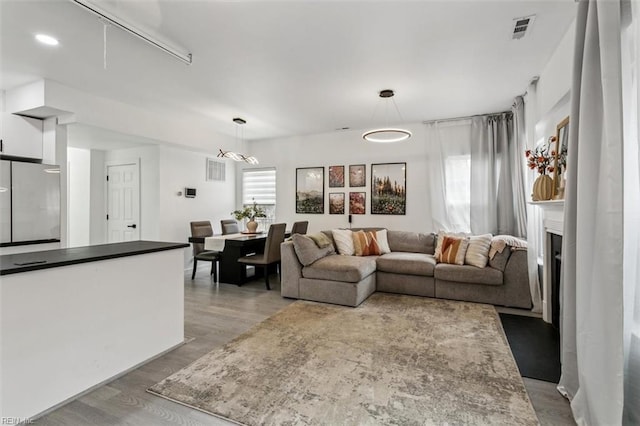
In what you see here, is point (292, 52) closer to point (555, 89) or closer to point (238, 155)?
point (238, 155)

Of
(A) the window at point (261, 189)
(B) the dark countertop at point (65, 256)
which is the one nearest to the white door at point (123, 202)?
(A) the window at point (261, 189)

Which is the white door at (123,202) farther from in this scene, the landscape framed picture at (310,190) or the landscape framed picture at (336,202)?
the landscape framed picture at (336,202)

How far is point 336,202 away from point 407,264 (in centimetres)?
233

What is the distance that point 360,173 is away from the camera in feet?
19.2

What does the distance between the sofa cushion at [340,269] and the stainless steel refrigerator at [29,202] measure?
3.21m

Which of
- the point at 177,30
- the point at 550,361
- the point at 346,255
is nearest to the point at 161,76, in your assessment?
the point at 177,30

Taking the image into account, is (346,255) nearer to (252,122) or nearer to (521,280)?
(521,280)

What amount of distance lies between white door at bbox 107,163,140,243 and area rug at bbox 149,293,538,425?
3.83m

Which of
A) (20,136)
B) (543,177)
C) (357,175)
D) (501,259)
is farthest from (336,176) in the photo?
(20,136)

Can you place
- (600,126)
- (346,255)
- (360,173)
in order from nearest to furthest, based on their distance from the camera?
(600,126), (346,255), (360,173)

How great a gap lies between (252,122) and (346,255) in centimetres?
289

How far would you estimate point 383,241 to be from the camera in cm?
492

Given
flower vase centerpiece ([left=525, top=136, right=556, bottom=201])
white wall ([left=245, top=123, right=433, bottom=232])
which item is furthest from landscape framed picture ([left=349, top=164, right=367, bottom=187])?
flower vase centerpiece ([left=525, top=136, right=556, bottom=201])

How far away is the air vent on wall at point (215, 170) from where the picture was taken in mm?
6348
